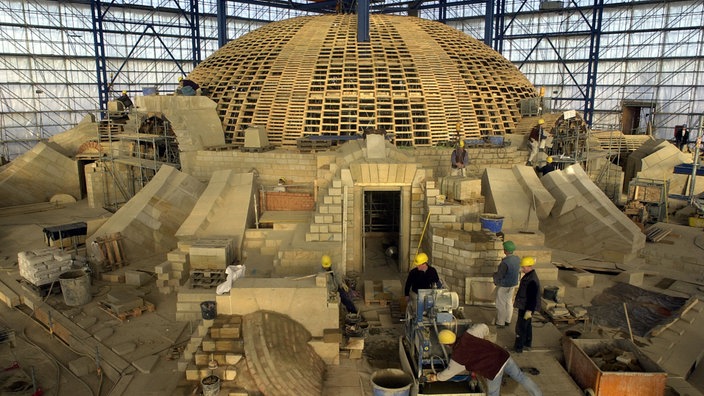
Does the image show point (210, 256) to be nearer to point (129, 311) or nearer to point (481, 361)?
point (129, 311)

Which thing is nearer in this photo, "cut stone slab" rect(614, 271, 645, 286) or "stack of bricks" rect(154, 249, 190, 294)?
"stack of bricks" rect(154, 249, 190, 294)

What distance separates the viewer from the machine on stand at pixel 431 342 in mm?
5938

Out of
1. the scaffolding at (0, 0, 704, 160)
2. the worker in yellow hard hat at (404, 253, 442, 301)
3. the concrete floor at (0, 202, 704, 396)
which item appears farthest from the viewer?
the scaffolding at (0, 0, 704, 160)

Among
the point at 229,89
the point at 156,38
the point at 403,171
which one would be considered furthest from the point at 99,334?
the point at 156,38

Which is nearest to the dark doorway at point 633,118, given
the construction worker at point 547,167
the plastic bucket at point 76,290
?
the construction worker at point 547,167

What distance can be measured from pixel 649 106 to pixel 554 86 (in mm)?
5750

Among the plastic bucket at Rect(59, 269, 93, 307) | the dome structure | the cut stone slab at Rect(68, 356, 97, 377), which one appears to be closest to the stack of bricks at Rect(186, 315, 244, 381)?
the cut stone slab at Rect(68, 356, 97, 377)

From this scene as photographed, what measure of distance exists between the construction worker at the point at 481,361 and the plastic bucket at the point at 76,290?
7.43m

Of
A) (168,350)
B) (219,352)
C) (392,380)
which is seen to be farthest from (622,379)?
(168,350)

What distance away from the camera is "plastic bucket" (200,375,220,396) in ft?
20.1

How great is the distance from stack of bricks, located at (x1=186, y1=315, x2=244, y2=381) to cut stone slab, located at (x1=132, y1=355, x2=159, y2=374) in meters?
0.96

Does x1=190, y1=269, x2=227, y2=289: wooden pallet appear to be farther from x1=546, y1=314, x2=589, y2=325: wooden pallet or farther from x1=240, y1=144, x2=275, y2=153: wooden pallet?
x1=546, y1=314, x2=589, y2=325: wooden pallet

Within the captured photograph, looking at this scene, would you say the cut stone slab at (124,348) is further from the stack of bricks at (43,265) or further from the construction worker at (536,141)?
the construction worker at (536,141)

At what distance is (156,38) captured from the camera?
30.7 m
